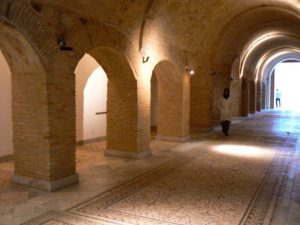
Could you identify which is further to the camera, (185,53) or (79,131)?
(185,53)

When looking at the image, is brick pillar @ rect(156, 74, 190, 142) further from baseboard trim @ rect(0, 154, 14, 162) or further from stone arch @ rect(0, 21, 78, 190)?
stone arch @ rect(0, 21, 78, 190)

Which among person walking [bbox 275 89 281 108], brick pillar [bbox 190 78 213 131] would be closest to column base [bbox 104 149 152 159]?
brick pillar [bbox 190 78 213 131]

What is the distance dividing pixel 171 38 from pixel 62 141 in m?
5.63

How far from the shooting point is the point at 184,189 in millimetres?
6191

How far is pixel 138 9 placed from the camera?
8.13m

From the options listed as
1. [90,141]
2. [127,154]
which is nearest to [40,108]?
[127,154]

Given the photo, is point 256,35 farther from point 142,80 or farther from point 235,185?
point 235,185

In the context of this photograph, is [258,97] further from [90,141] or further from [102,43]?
[102,43]

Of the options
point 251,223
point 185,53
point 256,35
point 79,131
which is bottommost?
point 251,223

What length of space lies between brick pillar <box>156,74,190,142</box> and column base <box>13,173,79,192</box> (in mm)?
5598

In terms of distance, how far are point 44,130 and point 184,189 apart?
284 centimetres

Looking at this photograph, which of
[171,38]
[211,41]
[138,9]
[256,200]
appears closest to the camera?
[256,200]

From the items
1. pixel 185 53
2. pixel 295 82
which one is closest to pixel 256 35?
pixel 185 53

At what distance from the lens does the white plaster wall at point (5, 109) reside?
7926 millimetres
